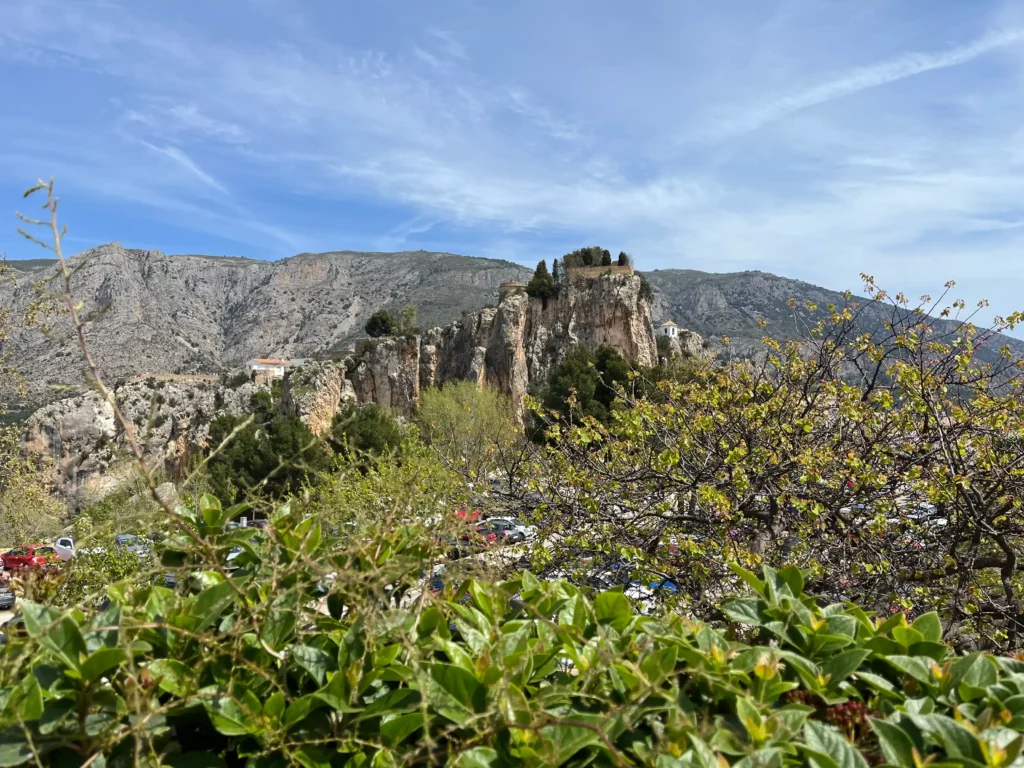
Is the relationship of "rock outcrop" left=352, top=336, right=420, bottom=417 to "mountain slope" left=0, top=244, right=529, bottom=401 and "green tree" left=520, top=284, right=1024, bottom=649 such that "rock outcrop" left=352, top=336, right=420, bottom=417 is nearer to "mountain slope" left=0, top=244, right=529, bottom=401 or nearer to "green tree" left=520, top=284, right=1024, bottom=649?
"mountain slope" left=0, top=244, right=529, bottom=401

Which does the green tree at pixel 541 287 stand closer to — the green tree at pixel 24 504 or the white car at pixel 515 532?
the green tree at pixel 24 504

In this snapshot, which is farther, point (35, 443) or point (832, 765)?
point (35, 443)

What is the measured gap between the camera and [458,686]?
1.42 meters

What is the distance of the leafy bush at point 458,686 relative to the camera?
4.16 ft

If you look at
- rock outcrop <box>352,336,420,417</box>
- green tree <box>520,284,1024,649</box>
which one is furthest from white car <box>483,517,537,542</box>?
rock outcrop <box>352,336,420,417</box>

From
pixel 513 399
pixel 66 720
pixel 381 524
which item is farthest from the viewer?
pixel 513 399

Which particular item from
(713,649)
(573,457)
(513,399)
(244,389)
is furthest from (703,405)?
(244,389)

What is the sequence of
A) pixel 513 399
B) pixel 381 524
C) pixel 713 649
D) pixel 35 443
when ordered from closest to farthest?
pixel 713 649 < pixel 381 524 < pixel 35 443 < pixel 513 399

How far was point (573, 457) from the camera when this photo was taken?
22.2ft

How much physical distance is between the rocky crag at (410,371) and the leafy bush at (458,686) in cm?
3578

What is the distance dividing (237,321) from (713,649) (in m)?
102

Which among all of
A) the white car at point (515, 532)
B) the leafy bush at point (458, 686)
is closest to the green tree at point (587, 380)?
the white car at point (515, 532)

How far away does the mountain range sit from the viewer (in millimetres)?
78125

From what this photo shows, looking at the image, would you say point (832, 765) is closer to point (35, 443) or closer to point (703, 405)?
point (703, 405)
